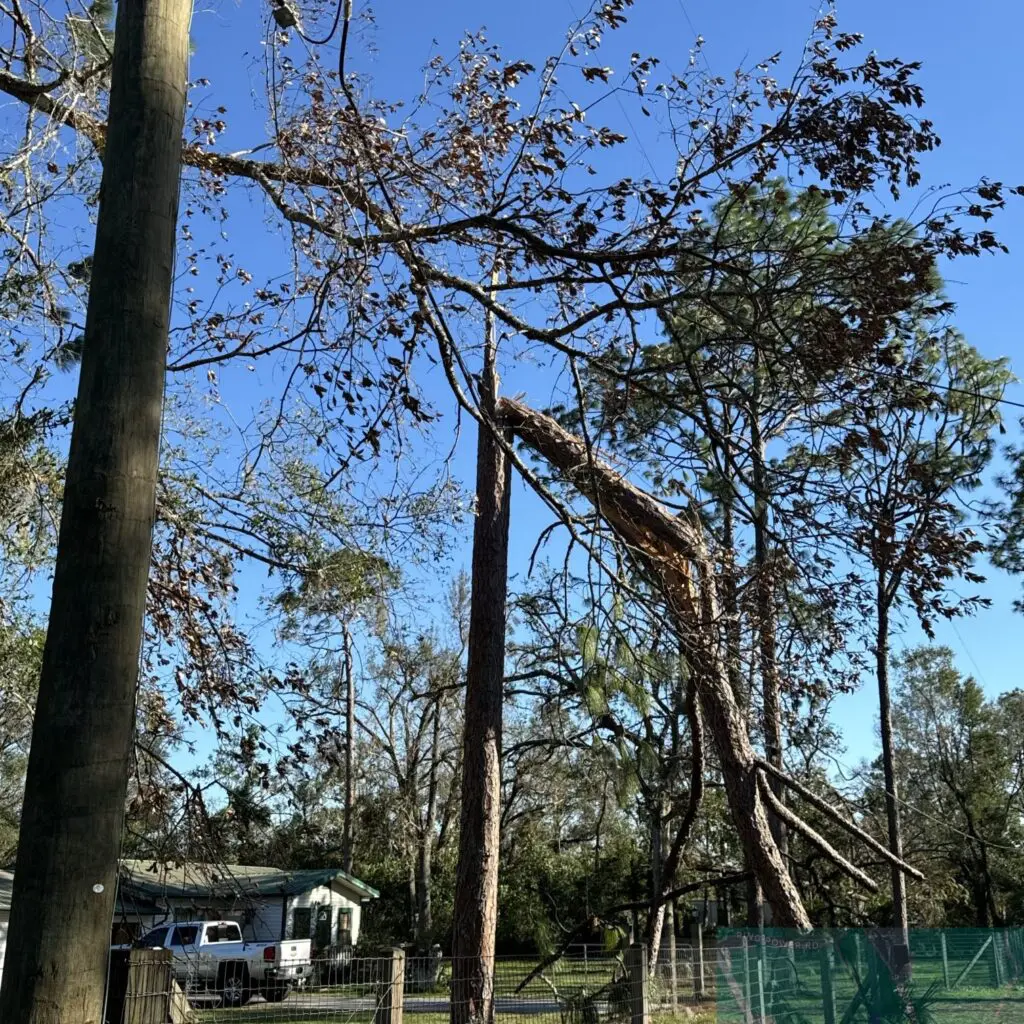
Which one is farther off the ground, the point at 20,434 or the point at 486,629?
the point at 20,434

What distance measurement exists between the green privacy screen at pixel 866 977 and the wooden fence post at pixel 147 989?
5.98 meters

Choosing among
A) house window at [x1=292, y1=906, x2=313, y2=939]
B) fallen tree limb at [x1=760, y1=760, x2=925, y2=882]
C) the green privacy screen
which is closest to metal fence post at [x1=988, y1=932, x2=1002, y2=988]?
the green privacy screen

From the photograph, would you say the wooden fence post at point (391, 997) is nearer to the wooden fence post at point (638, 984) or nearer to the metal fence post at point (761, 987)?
the wooden fence post at point (638, 984)

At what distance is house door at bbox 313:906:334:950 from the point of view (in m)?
29.7

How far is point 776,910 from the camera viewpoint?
10500 millimetres

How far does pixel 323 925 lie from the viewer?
98.8 feet

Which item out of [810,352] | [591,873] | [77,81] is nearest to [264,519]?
[77,81]

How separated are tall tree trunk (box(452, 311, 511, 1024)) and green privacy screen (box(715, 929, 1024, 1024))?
2.46m

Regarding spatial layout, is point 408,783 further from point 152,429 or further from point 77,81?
point 152,429

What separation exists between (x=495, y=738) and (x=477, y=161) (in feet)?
20.8

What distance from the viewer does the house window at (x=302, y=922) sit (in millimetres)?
29031

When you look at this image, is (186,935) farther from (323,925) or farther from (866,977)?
(866,977)

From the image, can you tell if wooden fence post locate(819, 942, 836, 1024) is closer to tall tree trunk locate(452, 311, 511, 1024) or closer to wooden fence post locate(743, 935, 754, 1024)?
wooden fence post locate(743, 935, 754, 1024)

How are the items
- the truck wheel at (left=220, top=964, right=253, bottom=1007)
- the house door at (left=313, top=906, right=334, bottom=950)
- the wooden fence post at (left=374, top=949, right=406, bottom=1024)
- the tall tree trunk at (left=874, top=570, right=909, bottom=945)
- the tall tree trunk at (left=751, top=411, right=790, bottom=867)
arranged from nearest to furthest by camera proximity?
the tall tree trunk at (left=751, top=411, right=790, bottom=867) → the wooden fence post at (left=374, top=949, right=406, bottom=1024) → the truck wheel at (left=220, top=964, right=253, bottom=1007) → the tall tree trunk at (left=874, top=570, right=909, bottom=945) → the house door at (left=313, top=906, right=334, bottom=950)
